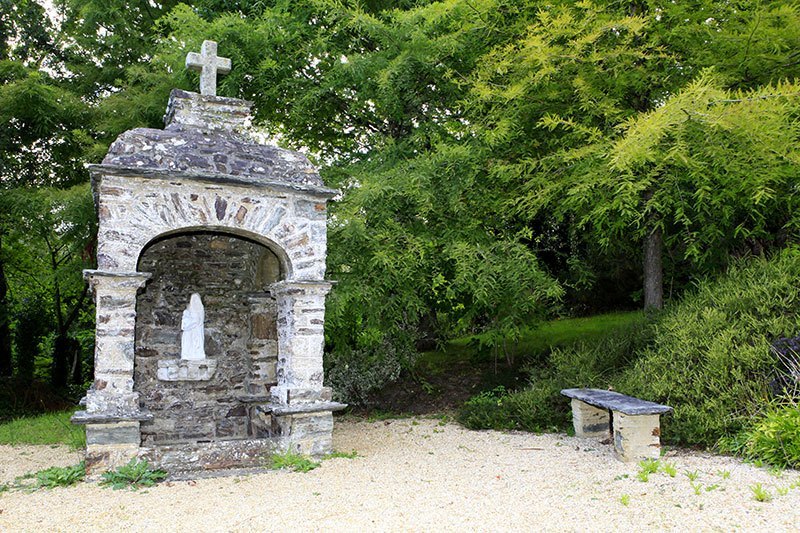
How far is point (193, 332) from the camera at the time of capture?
708 cm

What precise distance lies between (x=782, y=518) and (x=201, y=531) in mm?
3802

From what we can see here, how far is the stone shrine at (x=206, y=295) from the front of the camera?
5.60 metres

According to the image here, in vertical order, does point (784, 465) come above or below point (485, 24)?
below

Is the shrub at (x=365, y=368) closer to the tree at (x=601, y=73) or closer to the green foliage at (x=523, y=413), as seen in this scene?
the green foliage at (x=523, y=413)

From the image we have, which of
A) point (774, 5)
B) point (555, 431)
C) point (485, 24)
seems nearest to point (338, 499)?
point (555, 431)

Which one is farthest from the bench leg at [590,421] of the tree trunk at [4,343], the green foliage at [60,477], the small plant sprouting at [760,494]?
the tree trunk at [4,343]

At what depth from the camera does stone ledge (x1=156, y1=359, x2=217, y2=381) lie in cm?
732

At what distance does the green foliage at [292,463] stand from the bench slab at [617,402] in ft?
9.42

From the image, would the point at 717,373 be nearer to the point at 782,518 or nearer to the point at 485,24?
the point at 782,518

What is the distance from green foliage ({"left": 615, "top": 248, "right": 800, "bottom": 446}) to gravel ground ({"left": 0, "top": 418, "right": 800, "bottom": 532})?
505 millimetres

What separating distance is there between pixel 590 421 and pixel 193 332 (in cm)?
464

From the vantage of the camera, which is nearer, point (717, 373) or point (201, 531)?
point (201, 531)

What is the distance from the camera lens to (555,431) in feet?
24.4

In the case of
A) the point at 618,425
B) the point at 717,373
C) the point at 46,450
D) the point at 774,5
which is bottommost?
the point at 46,450
